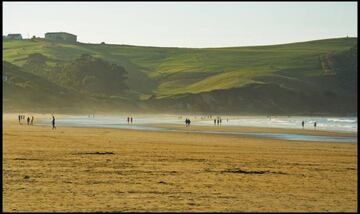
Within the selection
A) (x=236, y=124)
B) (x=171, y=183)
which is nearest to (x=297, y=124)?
(x=236, y=124)

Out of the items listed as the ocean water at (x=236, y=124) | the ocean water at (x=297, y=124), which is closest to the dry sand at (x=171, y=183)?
Answer: the ocean water at (x=236, y=124)

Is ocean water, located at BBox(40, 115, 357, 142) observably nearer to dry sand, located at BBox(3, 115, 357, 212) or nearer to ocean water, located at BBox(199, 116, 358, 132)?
ocean water, located at BBox(199, 116, 358, 132)

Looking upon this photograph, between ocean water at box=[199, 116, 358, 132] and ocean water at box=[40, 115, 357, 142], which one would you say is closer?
ocean water at box=[40, 115, 357, 142]

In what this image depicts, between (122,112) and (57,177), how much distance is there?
133 metres

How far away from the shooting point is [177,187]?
16609 millimetres

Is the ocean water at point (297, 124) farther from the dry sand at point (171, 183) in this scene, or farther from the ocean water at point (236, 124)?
the dry sand at point (171, 183)

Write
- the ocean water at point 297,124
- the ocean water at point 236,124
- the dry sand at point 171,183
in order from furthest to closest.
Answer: the ocean water at point 297,124, the ocean water at point 236,124, the dry sand at point 171,183

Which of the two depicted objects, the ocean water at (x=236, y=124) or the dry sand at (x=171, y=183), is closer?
the dry sand at (x=171, y=183)

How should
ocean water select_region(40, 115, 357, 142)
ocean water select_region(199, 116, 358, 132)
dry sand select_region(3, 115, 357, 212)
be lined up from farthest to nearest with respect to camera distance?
ocean water select_region(199, 116, 358, 132) → ocean water select_region(40, 115, 357, 142) → dry sand select_region(3, 115, 357, 212)

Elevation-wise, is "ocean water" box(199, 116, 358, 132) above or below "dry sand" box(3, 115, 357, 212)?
above

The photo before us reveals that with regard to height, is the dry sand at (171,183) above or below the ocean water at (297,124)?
below

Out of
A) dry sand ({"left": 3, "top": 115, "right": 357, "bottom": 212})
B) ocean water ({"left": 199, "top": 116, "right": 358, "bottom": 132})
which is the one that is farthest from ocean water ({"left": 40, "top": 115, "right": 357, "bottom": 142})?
dry sand ({"left": 3, "top": 115, "right": 357, "bottom": 212})

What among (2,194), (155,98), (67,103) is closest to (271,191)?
(2,194)

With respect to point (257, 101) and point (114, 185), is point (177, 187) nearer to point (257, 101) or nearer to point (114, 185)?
point (114, 185)
